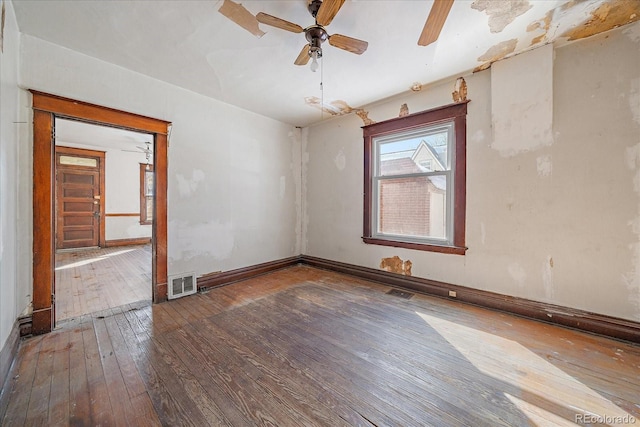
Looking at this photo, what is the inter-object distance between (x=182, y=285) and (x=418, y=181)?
3465 millimetres

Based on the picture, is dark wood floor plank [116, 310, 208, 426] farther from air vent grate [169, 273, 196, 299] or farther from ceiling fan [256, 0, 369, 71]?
ceiling fan [256, 0, 369, 71]

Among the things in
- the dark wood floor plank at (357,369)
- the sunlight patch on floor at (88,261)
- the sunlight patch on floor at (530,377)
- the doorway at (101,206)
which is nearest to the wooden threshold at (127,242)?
the doorway at (101,206)

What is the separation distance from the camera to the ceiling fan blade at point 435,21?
5.97 ft

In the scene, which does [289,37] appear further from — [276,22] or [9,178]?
[9,178]

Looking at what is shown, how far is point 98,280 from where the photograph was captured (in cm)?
373

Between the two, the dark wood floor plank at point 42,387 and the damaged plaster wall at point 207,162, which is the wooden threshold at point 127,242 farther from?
the dark wood floor plank at point 42,387

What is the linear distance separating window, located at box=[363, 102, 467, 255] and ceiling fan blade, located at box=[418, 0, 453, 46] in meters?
1.04

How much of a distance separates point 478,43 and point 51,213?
441 centimetres

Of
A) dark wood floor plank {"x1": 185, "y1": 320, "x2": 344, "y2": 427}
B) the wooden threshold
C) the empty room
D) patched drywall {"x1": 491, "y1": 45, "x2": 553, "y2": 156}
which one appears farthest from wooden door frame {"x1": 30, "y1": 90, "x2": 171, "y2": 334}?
the wooden threshold

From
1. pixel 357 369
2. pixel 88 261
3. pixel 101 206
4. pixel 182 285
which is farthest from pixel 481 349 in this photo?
pixel 101 206

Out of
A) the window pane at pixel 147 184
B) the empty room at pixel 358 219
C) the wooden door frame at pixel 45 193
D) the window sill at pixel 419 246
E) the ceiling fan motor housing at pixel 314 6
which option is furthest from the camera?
the window pane at pixel 147 184

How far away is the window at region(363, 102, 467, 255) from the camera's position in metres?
2.96

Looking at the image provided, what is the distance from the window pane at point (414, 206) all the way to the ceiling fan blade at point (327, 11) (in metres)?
2.24

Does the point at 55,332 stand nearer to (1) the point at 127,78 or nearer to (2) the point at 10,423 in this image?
(2) the point at 10,423
